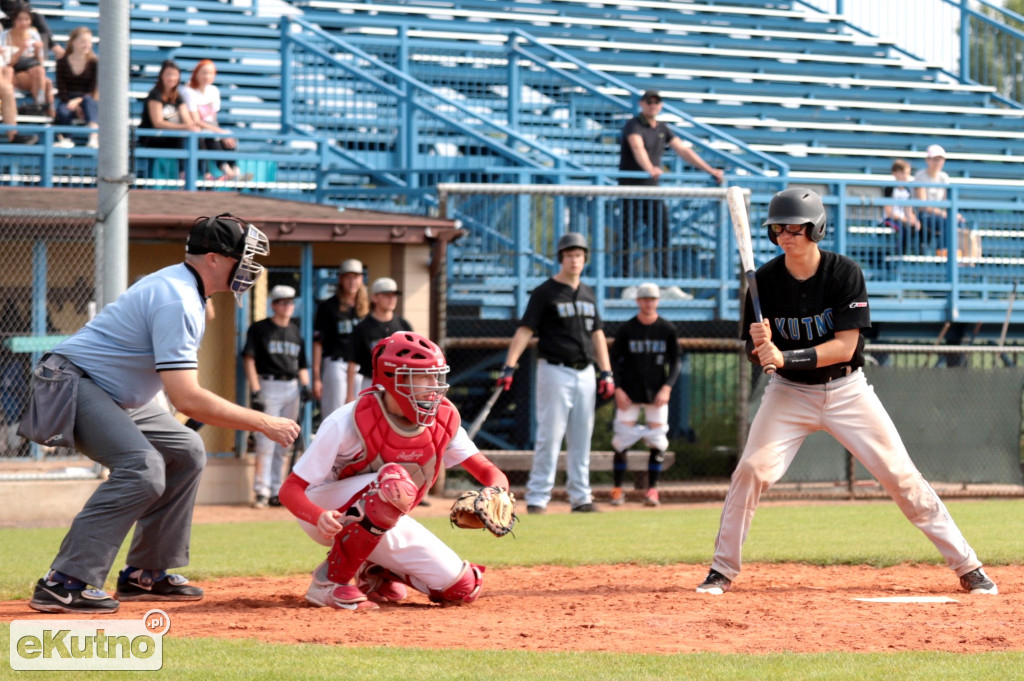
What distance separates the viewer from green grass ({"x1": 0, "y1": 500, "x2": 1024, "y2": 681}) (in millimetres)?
4883

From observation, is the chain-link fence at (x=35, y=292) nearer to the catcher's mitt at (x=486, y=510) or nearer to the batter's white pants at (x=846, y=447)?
the catcher's mitt at (x=486, y=510)

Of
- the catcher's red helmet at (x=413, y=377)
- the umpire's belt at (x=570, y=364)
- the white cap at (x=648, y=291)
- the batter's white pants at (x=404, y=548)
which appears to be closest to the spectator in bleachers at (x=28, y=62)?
the umpire's belt at (x=570, y=364)

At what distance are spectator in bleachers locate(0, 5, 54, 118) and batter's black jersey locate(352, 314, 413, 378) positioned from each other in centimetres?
565

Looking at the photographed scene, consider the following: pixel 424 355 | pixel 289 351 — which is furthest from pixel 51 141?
pixel 424 355

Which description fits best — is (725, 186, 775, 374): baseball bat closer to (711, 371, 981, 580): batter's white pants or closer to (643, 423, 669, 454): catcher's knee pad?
(711, 371, 981, 580): batter's white pants

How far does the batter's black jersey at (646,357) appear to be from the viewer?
12.6 m

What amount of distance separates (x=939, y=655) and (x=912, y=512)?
5.57 feet

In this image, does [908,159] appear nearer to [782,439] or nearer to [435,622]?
[782,439]

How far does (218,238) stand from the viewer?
20.6ft

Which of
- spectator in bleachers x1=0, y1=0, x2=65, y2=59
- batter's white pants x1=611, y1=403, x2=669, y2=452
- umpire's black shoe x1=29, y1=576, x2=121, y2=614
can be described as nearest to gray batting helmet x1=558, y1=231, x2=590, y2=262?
batter's white pants x1=611, y1=403, x2=669, y2=452

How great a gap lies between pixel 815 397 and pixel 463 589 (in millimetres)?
2040

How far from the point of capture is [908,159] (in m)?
20.4

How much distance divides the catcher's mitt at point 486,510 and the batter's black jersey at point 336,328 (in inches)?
260

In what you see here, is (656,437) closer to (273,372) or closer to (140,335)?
(273,372)
